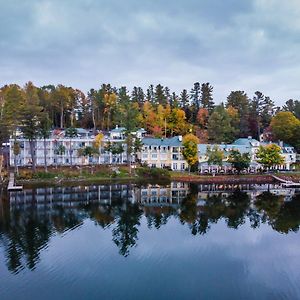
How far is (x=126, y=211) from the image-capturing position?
115 ft

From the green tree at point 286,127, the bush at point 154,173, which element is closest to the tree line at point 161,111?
the green tree at point 286,127

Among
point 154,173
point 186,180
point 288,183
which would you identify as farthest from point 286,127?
point 154,173

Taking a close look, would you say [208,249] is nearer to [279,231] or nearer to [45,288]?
[279,231]

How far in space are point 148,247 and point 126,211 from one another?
11257mm

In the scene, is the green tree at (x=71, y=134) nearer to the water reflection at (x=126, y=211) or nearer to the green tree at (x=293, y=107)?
the water reflection at (x=126, y=211)

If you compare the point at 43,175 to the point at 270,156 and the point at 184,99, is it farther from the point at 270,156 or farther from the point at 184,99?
the point at 184,99

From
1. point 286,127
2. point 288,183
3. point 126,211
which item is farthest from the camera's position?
point 286,127

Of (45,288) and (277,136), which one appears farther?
(277,136)

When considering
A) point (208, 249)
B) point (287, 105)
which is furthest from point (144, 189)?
point (287, 105)

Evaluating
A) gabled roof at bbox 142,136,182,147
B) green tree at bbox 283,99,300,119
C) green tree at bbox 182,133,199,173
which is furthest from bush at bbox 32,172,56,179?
green tree at bbox 283,99,300,119

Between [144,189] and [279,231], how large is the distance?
75.1ft

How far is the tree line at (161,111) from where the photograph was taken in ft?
242

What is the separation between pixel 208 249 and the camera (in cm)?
2373

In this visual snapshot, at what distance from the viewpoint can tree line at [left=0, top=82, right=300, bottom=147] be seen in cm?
7369
